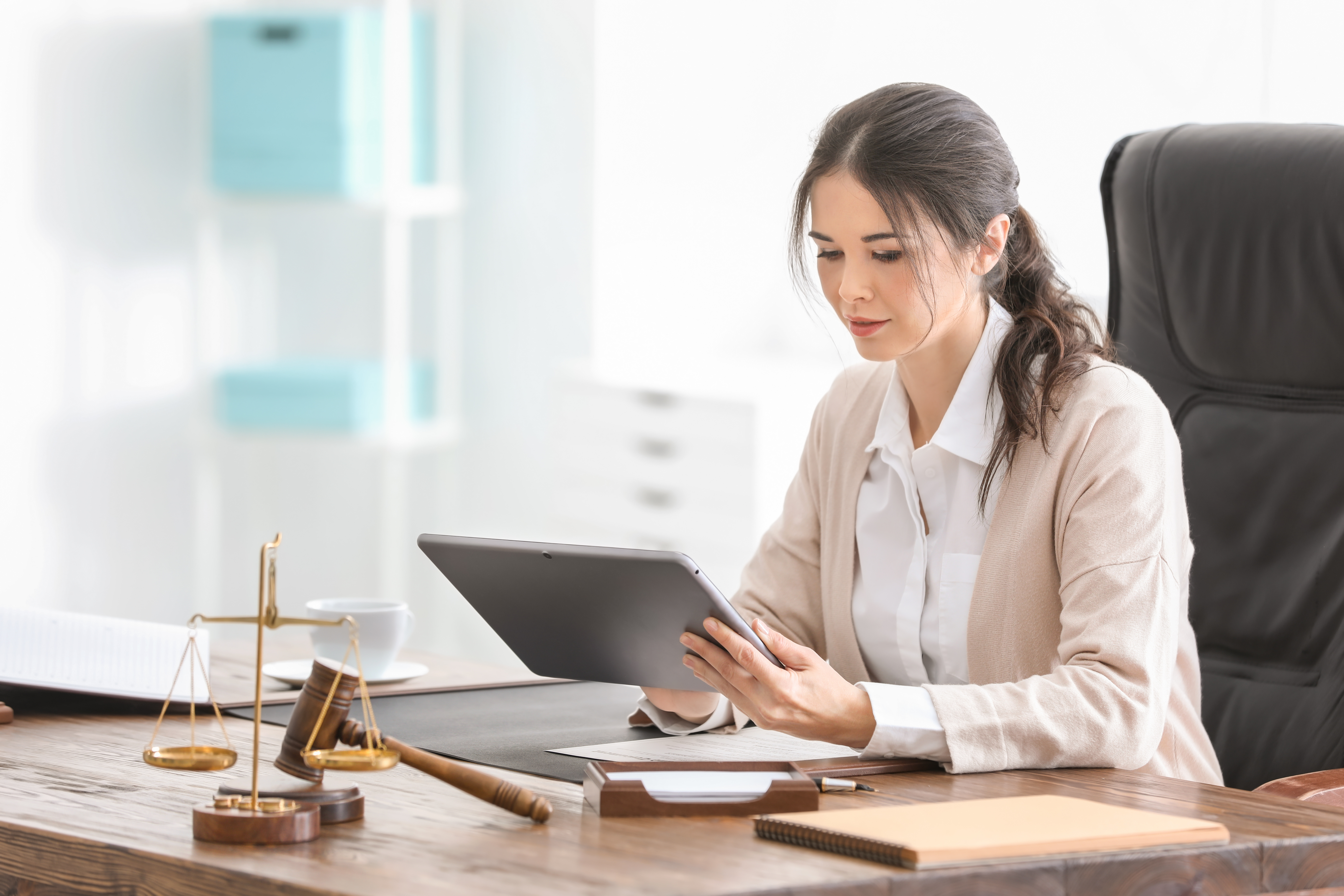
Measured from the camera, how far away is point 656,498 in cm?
312

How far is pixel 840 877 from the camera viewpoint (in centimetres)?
93

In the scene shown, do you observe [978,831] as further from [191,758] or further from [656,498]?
[656,498]

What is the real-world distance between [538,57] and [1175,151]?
2.21m

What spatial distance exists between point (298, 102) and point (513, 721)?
236 cm

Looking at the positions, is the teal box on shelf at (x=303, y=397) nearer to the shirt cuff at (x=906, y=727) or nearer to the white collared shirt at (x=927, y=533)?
the white collared shirt at (x=927, y=533)

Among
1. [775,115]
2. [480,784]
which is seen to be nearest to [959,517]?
[480,784]

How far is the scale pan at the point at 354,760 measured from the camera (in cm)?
101

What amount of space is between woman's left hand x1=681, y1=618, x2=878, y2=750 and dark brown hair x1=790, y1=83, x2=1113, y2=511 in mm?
354

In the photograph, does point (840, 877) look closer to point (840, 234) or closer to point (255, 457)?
point (840, 234)

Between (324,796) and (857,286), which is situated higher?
(857,286)

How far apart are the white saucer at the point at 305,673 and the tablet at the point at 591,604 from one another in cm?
26

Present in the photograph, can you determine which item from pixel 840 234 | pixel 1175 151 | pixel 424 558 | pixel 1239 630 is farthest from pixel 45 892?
pixel 424 558

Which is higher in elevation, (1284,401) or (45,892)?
(1284,401)

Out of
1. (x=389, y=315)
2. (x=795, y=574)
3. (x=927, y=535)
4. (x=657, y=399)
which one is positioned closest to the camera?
Result: (x=927, y=535)
